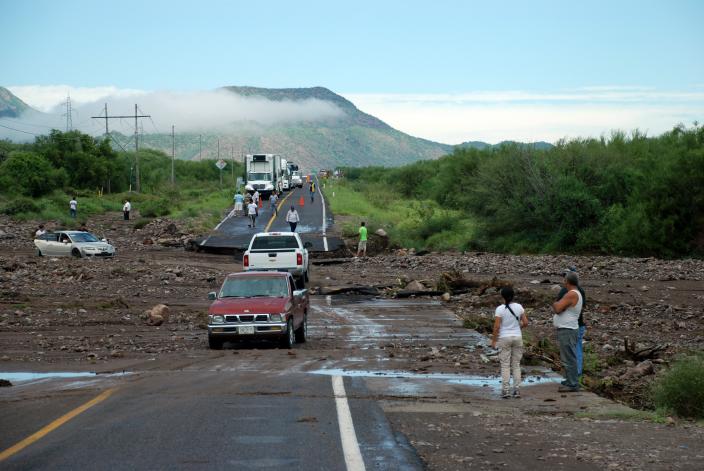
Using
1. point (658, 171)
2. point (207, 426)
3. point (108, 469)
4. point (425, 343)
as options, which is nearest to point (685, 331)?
point (425, 343)

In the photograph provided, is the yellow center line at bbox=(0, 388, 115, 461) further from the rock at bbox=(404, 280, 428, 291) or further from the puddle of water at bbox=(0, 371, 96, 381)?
the rock at bbox=(404, 280, 428, 291)

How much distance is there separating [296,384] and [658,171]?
129 feet

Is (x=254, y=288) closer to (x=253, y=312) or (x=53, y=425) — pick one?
(x=253, y=312)

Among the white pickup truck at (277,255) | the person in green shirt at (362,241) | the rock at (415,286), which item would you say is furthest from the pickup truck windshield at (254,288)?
the person in green shirt at (362,241)

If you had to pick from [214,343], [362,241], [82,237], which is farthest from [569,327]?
[82,237]

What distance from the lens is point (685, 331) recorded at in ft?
72.7

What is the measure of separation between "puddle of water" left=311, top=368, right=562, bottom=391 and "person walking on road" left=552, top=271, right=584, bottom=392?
0.96 meters

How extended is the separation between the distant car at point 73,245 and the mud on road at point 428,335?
1690mm

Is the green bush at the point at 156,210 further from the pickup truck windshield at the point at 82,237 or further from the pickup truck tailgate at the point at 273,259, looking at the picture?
the pickup truck tailgate at the point at 273,259

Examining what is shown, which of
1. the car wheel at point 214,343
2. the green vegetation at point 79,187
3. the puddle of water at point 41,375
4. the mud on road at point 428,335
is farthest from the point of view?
the green vegetation at point 79,187

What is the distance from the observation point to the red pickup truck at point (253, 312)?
18203mm

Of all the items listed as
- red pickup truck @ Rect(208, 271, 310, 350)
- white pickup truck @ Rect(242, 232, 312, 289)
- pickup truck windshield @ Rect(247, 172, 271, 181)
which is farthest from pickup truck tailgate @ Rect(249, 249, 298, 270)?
pickup truck windshield @ Rect(247, 172, 271, 181)

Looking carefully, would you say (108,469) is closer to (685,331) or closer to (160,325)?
(160,325)

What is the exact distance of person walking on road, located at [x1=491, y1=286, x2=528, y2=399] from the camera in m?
12.7
